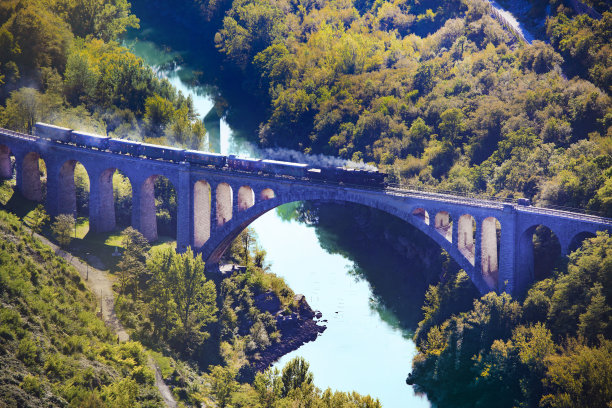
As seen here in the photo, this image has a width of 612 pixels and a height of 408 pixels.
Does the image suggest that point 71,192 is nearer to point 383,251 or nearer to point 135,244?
point 135,244

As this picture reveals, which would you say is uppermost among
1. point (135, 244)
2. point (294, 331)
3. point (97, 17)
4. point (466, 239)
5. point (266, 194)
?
point (97, 17)

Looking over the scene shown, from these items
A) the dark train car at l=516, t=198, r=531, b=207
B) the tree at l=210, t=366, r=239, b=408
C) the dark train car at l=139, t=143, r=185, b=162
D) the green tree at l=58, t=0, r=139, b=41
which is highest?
the green tree at l=58, t=0, r=139, b=41

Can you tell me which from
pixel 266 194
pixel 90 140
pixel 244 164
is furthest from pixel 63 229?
pixel 266 194

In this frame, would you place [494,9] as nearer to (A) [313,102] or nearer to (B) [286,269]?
(A) [313,102]

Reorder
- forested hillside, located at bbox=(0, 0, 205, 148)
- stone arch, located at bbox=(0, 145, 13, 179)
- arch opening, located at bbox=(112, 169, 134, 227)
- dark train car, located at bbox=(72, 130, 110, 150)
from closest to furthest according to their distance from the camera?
dark train car, located at bbox=(72, 130, 110, 150) < arch opening, located at bbox=(112, 169, 134, 227) < stone arch, located at bbox=(0, 145, 13, 179) < forested hillside, located at bbox=(0, 0, 205, 148)

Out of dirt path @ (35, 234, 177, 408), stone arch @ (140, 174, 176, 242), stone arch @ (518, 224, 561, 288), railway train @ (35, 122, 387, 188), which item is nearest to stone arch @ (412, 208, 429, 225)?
railway train @ (35, 122, 387, 188)

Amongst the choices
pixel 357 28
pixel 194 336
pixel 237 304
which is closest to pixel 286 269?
pixel 237 304

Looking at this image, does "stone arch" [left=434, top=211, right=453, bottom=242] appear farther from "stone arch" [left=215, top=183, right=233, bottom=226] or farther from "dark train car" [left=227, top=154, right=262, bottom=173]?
"stone arch" [left=215, top=183, right=233, bottom=226]

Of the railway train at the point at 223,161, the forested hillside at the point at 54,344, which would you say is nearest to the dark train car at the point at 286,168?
the railway train at the point at 223,161
